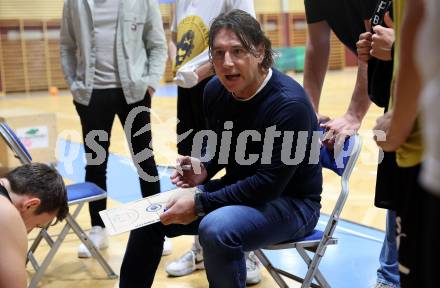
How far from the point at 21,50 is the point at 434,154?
16.7 metres

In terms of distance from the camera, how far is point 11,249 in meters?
1.84

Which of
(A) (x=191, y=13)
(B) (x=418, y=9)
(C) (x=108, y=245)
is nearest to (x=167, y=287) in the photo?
(C) (x=108, y=245)

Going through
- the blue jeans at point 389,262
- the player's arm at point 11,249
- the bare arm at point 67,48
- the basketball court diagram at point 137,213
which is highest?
the bare arm at point 67,48

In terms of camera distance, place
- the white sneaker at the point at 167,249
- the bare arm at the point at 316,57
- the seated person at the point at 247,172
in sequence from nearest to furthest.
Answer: the seated person at the point at 247,172, the bare arm at the point at 316,57, the white sneaker at the point at 167,249

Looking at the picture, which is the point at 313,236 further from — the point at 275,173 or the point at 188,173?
the point at 188,173

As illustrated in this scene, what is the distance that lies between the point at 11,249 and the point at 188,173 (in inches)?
39.7

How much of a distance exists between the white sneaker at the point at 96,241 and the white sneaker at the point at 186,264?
0.62 m

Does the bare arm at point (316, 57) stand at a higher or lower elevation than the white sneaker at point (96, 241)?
higher

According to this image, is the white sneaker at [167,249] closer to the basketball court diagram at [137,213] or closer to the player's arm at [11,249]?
the basketball court diagram at [137,213]

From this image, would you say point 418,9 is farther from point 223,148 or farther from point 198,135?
point 198,135

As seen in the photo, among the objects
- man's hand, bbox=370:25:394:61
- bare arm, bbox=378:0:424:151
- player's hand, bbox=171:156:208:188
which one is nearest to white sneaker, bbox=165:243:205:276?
player's hand, bbox=171:156:208:188

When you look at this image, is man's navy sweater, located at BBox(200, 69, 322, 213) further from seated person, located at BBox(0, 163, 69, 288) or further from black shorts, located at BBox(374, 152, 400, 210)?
seated person, located at BBox(0, 163, 69, 288)

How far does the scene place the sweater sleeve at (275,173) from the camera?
2295mm

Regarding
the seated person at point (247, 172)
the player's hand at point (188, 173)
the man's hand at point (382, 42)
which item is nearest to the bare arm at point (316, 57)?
the seated person at point (247, 172)
